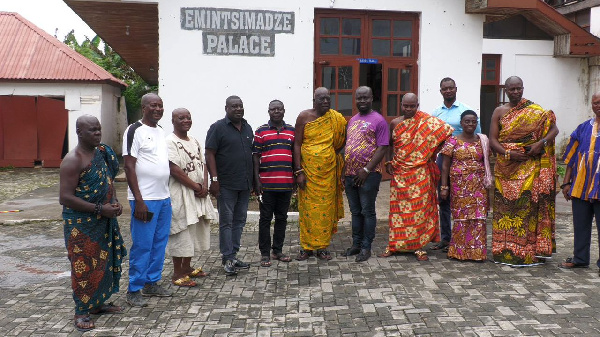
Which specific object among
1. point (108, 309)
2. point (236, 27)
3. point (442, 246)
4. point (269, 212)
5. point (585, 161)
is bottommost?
point (108, 309)

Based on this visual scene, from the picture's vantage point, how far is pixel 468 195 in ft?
18.0

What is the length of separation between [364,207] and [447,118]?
1435 millimetres

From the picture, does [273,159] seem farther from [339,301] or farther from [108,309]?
[108,309]

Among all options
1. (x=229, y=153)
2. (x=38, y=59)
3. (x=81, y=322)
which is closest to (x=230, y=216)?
(x=229, y=153)

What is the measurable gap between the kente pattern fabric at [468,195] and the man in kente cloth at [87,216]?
3.31 meters

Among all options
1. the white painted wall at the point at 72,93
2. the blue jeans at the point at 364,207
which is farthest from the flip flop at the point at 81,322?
the white painted wall at the point at 72,93

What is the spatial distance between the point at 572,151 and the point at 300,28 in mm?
4698

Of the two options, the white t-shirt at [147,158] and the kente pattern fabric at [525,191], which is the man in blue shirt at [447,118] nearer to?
the kente pattern fabric at [525,191]

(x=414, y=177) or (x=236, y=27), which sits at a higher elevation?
(x=236, y=27)

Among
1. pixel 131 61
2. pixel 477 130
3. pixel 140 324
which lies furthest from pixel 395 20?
pixel 131 61

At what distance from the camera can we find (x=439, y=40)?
8.95 m

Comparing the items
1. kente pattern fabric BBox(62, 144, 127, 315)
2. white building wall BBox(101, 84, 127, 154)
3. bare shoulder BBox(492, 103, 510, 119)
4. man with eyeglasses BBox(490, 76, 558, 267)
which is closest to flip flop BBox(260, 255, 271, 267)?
kente pattern fabric BBox(62, 144, 127, 315)

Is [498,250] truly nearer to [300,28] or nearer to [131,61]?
[300,28]

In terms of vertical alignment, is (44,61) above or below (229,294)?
above
